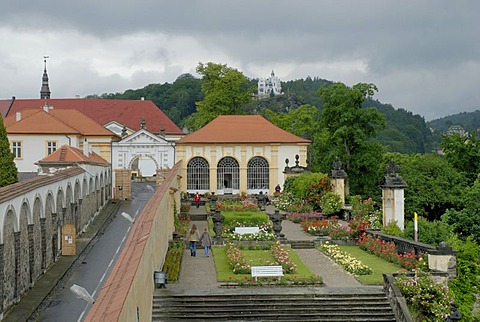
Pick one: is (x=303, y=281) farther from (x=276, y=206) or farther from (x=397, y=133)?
(x=397, y=133)

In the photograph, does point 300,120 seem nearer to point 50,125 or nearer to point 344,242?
point 50,125

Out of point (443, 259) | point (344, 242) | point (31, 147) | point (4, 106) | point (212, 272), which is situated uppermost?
point (4, 106)

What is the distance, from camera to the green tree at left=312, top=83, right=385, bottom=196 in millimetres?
46344

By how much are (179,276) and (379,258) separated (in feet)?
24.7

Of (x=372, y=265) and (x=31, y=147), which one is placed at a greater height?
(x=31, y=147)

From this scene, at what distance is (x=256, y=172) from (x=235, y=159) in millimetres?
2022

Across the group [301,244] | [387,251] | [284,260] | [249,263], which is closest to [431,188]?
[301,244]

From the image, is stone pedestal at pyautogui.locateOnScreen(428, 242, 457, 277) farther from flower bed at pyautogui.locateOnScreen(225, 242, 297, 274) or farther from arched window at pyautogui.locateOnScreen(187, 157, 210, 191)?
arched window at pyautogui.locateOnScreen(187, 157, 210, 191)

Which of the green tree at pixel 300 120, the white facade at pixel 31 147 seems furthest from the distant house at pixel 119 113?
the white facade at pixel 31 147

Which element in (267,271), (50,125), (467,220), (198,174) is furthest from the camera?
(50,125)

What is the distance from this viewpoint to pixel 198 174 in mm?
48344

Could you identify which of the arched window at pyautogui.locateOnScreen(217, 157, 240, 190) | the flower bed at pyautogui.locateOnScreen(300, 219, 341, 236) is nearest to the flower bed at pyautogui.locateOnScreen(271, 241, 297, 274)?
the flower bed at pyautogui.locateOnScreen(300, 219, 341, 236)

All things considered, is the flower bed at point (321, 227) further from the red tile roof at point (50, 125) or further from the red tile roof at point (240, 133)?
the red tile roof at point (50, 125)

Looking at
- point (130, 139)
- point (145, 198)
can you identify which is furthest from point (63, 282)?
point (130, 139)
